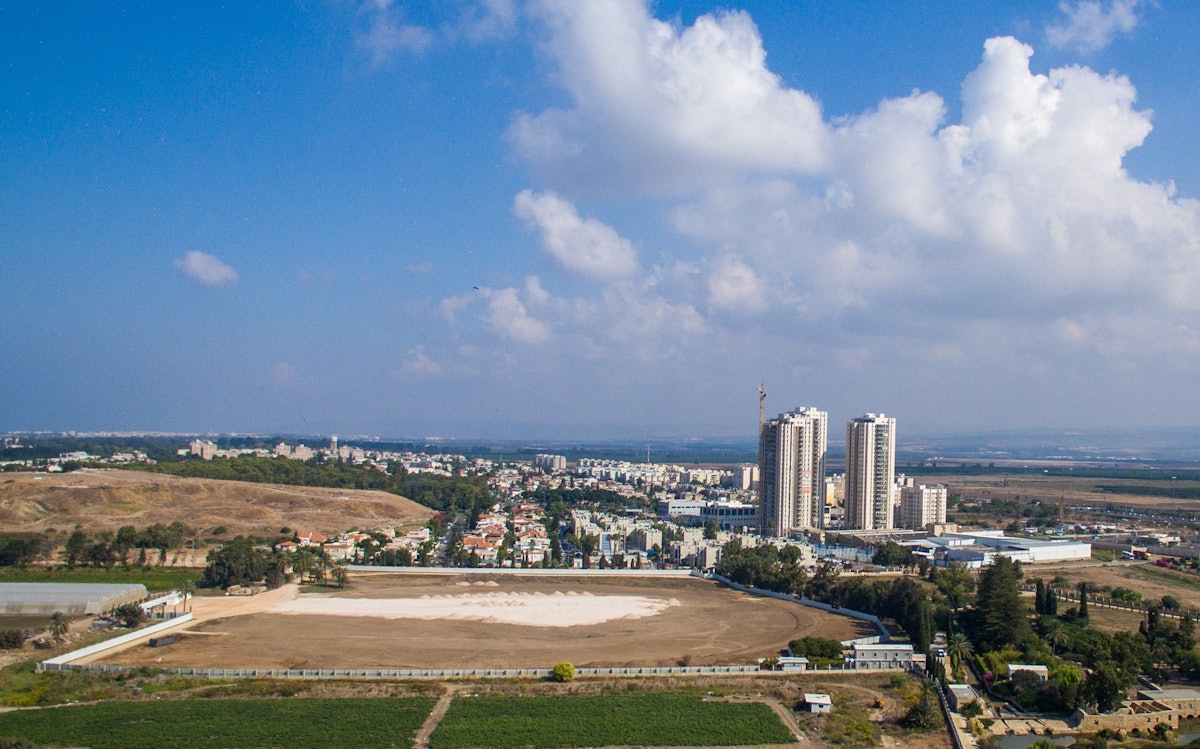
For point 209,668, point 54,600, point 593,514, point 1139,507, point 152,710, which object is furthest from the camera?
point 1139,507

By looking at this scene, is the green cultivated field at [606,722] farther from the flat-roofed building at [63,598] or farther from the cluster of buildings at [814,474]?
the cluster of buildings at [814,474]

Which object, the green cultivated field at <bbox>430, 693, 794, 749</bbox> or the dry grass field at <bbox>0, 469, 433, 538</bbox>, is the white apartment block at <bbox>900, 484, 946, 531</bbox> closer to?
the dry grass field at <bbox>0, 469, 433, 538</bbox>

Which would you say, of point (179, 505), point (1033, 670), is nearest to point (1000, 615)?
point (1033, 670)

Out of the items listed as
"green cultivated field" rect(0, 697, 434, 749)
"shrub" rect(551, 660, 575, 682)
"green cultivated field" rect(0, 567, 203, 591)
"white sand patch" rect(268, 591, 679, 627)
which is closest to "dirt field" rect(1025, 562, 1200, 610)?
"white sand patch" rect(268, 591, 679, 627)

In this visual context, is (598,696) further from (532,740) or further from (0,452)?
(0,452)

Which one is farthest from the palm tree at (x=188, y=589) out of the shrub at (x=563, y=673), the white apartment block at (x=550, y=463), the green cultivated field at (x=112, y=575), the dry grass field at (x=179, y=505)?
the white apartment block at (x=550, y=463)

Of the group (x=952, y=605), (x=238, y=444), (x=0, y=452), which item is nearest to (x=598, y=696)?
(x=952, y=605)

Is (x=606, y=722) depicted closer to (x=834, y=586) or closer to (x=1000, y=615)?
(x=1000, y=615)
